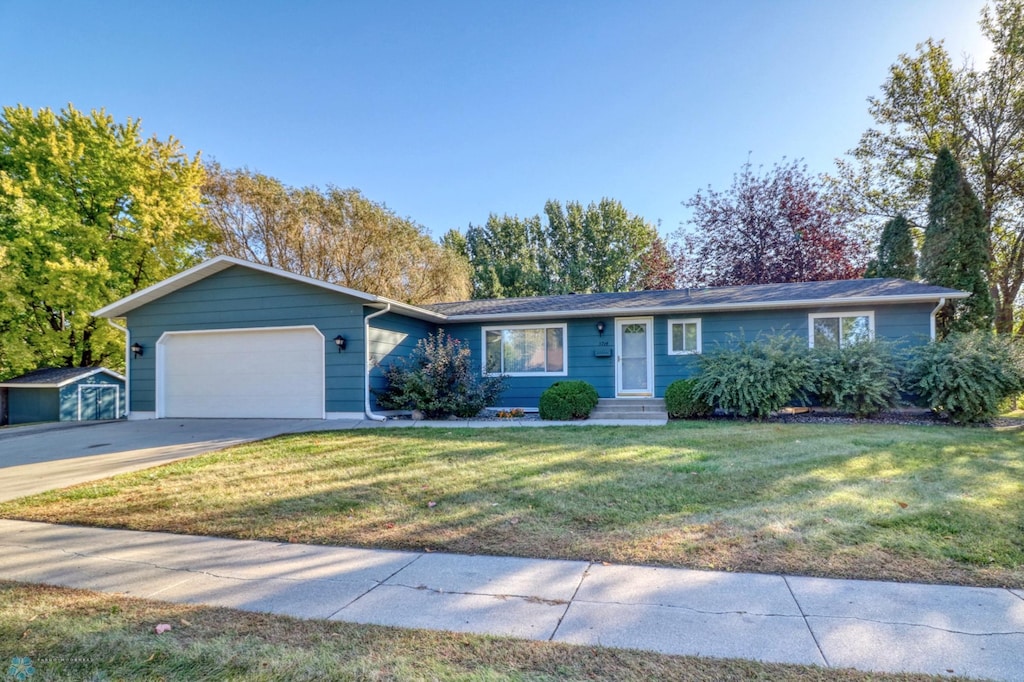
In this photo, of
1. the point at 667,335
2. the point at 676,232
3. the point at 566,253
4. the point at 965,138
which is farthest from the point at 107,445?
the point at 566,253

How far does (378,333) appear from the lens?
35.2ft

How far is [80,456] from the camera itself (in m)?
7.39

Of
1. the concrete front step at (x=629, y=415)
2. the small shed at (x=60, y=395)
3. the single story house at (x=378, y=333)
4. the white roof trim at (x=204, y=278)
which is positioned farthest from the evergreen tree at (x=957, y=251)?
the small shed at (x=60, y=395)

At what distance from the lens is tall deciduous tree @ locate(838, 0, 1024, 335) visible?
15.1 m

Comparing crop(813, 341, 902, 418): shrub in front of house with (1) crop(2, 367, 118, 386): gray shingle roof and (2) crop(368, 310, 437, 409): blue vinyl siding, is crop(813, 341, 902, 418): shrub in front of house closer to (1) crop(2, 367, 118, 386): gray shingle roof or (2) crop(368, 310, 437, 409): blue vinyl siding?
Result: (2) crop(368, 310, 437, 409): blue vinyl siding

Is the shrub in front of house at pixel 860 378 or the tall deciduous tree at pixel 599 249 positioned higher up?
the tall deciduous tree at pixel 599 249

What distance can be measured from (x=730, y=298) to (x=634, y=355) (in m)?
2.47

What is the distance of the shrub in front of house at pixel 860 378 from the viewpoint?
28.9ft

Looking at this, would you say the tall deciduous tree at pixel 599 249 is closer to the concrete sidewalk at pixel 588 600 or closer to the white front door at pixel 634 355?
the white front door at pixel 634 355

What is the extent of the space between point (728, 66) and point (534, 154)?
9091mm

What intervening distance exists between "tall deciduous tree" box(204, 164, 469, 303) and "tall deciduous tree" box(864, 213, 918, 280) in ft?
54.3

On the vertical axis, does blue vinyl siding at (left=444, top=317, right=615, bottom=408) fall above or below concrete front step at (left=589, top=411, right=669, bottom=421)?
above

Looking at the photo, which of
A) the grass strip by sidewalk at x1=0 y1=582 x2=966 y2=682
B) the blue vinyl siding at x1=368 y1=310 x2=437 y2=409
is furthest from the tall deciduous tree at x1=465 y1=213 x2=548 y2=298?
the grass strip by sidewalk at x1=0 y1=582 x2=966 y2=682

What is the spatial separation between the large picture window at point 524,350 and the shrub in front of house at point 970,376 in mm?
6843
